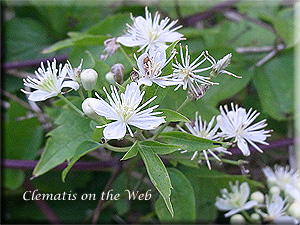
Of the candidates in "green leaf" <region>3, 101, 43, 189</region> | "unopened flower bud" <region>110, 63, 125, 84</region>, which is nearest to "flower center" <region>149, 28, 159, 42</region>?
"unopened flower bud" <region>110, 63, 125, 84</region>

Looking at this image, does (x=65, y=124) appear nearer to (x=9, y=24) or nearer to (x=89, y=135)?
(x=89, y=135)

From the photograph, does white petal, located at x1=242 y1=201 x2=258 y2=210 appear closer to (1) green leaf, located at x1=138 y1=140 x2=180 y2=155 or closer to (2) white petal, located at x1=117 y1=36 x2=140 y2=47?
(1) green leaf, located at x1=138 y1=140 x2=180 y2=155

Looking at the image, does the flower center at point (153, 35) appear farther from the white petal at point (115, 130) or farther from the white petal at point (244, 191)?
the white petal at point (244, 191)

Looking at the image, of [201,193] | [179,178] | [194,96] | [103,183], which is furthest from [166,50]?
[103,183]

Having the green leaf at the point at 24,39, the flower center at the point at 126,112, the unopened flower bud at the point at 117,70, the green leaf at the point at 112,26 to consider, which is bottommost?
the flower center at the point at 126,112

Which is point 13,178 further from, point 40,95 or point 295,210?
point 295,210

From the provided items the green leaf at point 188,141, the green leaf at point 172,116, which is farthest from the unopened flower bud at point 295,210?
the green leaf at point 172,116
